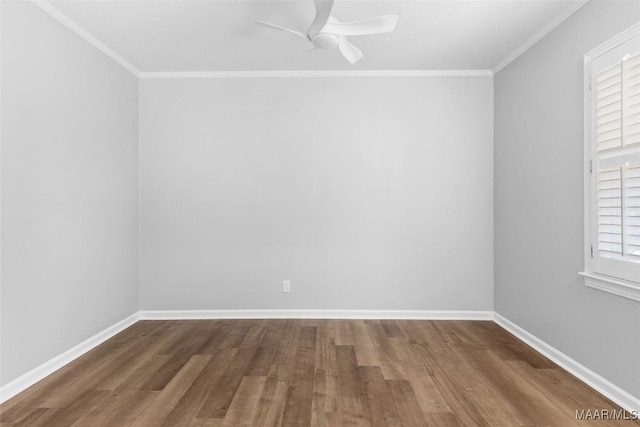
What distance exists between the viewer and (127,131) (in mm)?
3684

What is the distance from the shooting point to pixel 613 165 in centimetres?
225

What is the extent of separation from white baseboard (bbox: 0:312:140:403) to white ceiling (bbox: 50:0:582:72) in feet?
8.58

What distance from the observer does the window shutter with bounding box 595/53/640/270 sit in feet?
6.86

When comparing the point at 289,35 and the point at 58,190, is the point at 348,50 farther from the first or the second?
the point at 58,190

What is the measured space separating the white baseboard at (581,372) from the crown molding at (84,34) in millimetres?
4594

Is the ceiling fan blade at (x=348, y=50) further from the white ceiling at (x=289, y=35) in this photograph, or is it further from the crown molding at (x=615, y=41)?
the crown molding at (x=615, y=41)

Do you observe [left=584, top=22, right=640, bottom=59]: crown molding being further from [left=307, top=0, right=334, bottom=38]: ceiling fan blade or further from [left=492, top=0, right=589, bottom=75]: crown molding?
[left=307, top=0, right=334, bottom=38]: ceiling fan blade

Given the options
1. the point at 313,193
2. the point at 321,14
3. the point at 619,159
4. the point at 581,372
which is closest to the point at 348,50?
the point at 321,14

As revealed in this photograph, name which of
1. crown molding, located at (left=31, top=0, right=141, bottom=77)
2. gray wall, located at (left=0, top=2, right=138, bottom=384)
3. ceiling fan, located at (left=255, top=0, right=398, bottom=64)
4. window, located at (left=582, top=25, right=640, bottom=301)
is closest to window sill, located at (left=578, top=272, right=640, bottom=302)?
window, located at (left=582, top=25, right=640, bottom=301)

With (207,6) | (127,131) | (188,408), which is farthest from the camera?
(127,131)

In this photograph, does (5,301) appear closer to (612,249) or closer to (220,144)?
(220,144)

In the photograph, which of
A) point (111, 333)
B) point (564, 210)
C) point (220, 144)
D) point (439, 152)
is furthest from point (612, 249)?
point (111, 333)

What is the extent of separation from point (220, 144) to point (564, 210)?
3.28 metres

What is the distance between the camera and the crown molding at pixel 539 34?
257 cm
